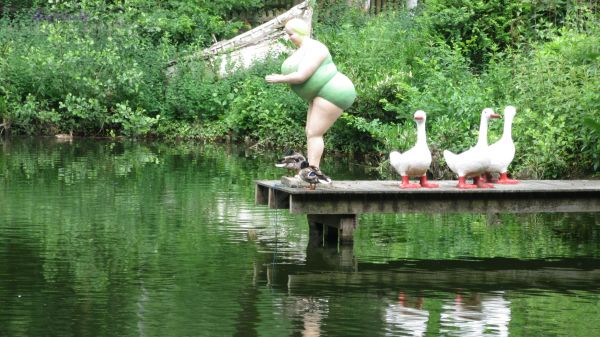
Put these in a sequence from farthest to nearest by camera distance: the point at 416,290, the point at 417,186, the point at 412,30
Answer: the point at 412,30 → the point at 417,186 → the point at 416,290

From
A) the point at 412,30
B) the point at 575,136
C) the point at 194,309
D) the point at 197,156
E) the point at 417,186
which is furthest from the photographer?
the point at 412,30

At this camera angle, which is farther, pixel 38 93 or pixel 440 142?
pixel 38 93

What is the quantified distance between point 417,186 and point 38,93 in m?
16.2

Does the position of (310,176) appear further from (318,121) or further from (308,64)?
(308,64)

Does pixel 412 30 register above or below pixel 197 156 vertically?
above

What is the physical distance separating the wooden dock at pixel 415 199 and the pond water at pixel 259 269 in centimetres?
40

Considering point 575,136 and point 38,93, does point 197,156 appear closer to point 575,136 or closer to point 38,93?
point 38,93

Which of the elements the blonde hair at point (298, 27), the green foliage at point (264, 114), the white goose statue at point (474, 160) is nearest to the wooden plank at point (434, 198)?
the white goose statue at point (474, 160)

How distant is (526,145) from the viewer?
18.8 m

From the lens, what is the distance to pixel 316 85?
45.2ft

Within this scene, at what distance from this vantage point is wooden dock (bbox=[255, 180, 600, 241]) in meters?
13.4

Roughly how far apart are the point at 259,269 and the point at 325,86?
7.40ft

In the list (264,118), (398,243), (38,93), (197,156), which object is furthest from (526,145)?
(38,93)

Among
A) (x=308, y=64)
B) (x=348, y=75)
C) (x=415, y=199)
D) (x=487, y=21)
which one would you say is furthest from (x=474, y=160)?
(x=487, y=21)
